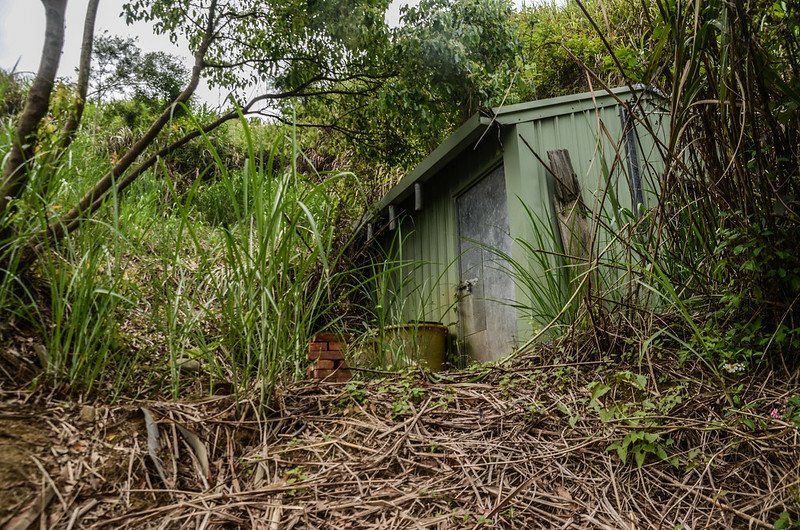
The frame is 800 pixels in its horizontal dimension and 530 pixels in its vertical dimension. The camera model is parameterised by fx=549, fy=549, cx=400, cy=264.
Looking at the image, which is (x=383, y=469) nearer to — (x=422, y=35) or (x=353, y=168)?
(x=422, y=35)

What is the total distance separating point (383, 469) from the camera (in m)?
1.54

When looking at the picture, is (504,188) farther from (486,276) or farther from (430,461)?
(430,461)

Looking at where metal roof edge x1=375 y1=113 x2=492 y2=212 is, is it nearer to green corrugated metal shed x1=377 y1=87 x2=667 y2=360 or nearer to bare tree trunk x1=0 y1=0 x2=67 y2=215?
green corrugated metal shed x1=377 y1=87 x2=667 y2=360

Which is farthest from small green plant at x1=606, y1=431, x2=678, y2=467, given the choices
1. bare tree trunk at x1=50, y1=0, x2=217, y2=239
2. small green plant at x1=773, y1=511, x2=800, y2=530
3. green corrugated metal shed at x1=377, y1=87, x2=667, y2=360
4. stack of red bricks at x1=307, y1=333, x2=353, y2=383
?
green corrugated metal shed at x1=377, y1=87, x2=667, y2=360

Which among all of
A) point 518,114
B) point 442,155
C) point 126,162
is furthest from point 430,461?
point 442,155

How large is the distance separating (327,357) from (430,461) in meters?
1.33

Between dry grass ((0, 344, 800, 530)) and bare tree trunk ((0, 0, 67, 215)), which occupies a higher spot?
bare tree trunk ((0, 0, 67, 215))

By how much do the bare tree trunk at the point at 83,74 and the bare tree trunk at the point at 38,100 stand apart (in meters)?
0.24

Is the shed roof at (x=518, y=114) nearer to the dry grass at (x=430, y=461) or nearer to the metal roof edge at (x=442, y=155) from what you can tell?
the metal roof edge at (x=442, y=155)

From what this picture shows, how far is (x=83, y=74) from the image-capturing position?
3.00 meters

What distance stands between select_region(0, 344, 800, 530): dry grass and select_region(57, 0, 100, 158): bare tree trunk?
154 cm

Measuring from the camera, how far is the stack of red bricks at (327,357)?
268 cm

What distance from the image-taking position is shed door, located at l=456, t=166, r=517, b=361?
4.41 meters

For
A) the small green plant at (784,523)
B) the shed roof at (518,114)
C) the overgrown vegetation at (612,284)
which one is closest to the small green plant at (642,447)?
the overgrown vegetation at (612,284)
